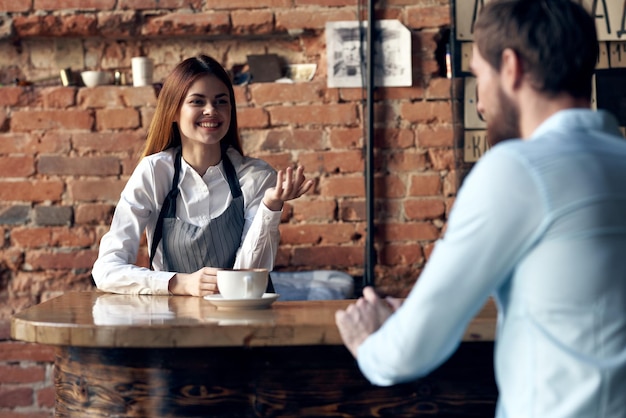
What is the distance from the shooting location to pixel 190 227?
2.67m

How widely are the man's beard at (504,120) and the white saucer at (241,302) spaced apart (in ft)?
2.55

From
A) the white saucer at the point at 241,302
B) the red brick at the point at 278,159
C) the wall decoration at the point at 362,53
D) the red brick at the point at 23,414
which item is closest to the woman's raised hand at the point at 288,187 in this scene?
the white saucer at the point at 241,302

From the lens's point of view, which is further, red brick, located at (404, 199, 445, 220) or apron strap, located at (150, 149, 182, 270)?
red brick, located at (404, 199, 445, 220)

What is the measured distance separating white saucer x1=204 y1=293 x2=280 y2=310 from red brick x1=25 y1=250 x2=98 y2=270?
1.56 m

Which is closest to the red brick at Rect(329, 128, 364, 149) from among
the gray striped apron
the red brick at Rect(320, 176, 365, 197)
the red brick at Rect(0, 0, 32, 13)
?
the red brick at Rect(320, 176, 365, 197)

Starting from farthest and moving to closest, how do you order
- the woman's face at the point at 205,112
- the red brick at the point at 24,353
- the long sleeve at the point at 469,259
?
the red brick at the point at 24,353, the woman's face at the point at 205,112, the long sleeve at the point at 469,259

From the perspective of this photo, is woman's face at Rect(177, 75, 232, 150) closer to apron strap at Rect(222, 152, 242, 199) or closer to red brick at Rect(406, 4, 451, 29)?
apron strap at Rect(222, 152, 242, 199)

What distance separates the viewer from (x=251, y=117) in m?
3.33

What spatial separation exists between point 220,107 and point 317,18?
0.75 meters

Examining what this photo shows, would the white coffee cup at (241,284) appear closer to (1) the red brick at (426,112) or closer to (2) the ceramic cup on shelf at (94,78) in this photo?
(1) the red brick at (426,112)

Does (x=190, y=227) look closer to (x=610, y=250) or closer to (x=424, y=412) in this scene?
(x=424, y=412)

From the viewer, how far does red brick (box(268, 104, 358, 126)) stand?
3332 millimetres

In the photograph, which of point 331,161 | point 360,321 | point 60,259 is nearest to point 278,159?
point 331,161

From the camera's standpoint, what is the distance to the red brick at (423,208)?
3.36 metres
